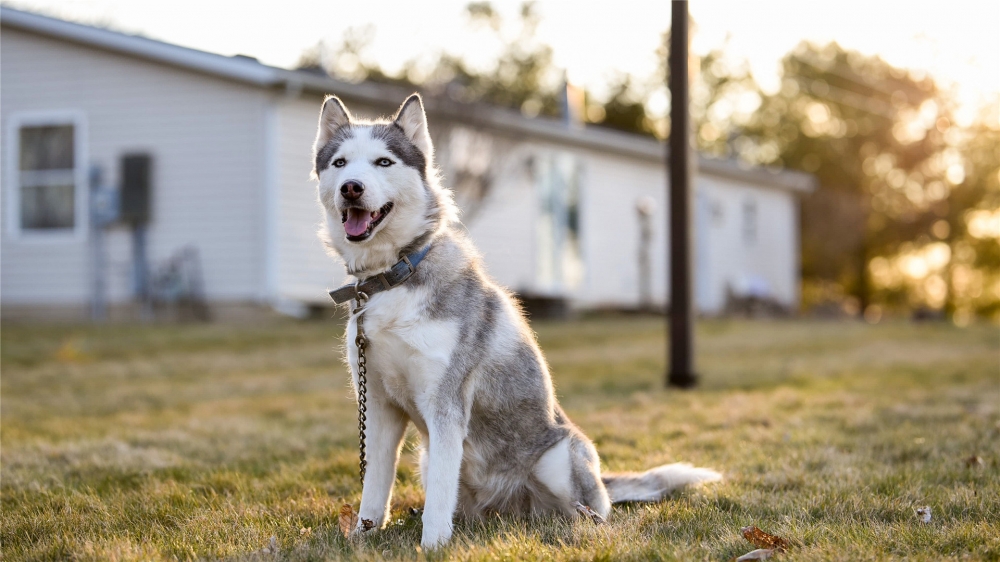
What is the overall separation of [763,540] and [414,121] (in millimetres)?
2108

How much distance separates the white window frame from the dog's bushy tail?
12.7 m

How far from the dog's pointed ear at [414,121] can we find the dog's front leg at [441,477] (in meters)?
1.14

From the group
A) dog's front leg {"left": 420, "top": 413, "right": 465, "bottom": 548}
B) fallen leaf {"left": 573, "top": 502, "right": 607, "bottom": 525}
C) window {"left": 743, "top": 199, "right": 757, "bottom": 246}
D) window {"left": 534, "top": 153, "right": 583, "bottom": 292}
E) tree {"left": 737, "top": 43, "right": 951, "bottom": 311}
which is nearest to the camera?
dog's front leg {"left": 420, "top": 413, "right": 465, "bottom": 548}

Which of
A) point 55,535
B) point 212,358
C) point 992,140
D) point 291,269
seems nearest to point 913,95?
point 992,140

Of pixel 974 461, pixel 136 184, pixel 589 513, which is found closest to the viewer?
pixel 589 513

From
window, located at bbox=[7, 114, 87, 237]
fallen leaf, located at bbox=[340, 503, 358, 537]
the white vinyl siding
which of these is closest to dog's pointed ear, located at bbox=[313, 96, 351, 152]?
fallen leaf, located at bbox=[340, 503, 358, 537]

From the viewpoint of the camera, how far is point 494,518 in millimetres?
3789

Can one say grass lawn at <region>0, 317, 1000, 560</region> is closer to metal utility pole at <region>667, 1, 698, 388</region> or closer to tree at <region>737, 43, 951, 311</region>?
metal utility pole at <region>667, 1, 698, 388</region>

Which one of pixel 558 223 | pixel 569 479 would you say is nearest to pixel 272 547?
pixel 569 479

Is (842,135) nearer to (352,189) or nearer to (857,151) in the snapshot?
(857,151)

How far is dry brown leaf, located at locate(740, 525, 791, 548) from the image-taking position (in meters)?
3.16

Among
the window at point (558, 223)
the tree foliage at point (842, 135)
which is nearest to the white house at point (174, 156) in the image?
the window at point (558, 223)

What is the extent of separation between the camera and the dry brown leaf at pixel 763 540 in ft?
10.4

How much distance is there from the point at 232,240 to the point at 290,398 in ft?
21.3
